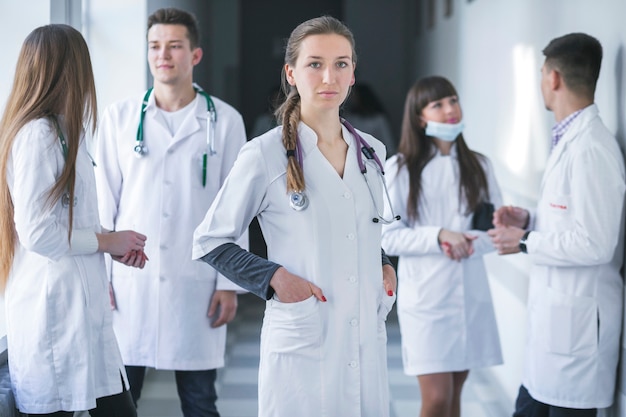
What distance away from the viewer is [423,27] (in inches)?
322

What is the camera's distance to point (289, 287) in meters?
1.87

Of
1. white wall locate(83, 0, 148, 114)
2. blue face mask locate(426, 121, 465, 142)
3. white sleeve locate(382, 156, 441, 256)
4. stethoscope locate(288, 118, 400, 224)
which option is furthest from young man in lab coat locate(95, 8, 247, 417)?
white wall locate(83, 0, 148, 114)

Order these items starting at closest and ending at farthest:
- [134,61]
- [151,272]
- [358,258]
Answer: [358,258], [151,272], [134,61]

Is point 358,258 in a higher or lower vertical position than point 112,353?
higher

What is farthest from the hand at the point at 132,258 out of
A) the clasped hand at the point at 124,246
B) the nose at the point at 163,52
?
the nose at the point at 163,52

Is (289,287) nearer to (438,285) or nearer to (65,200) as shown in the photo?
(65,200)

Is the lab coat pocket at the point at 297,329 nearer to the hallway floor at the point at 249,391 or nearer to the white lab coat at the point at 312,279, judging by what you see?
the white lab coat at the point at 312,279

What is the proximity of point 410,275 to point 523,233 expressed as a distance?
0.50m

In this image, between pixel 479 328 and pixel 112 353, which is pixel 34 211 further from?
pixel 479 328

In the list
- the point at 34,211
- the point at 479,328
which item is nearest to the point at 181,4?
the point at 479,328

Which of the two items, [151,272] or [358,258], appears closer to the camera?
[358,258]

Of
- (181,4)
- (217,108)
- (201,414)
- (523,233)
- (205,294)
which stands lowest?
(201,414)

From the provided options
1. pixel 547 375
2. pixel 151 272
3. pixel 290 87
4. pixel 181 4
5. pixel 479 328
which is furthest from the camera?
pixel 181 4

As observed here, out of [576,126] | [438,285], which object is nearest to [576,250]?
[576,126]
